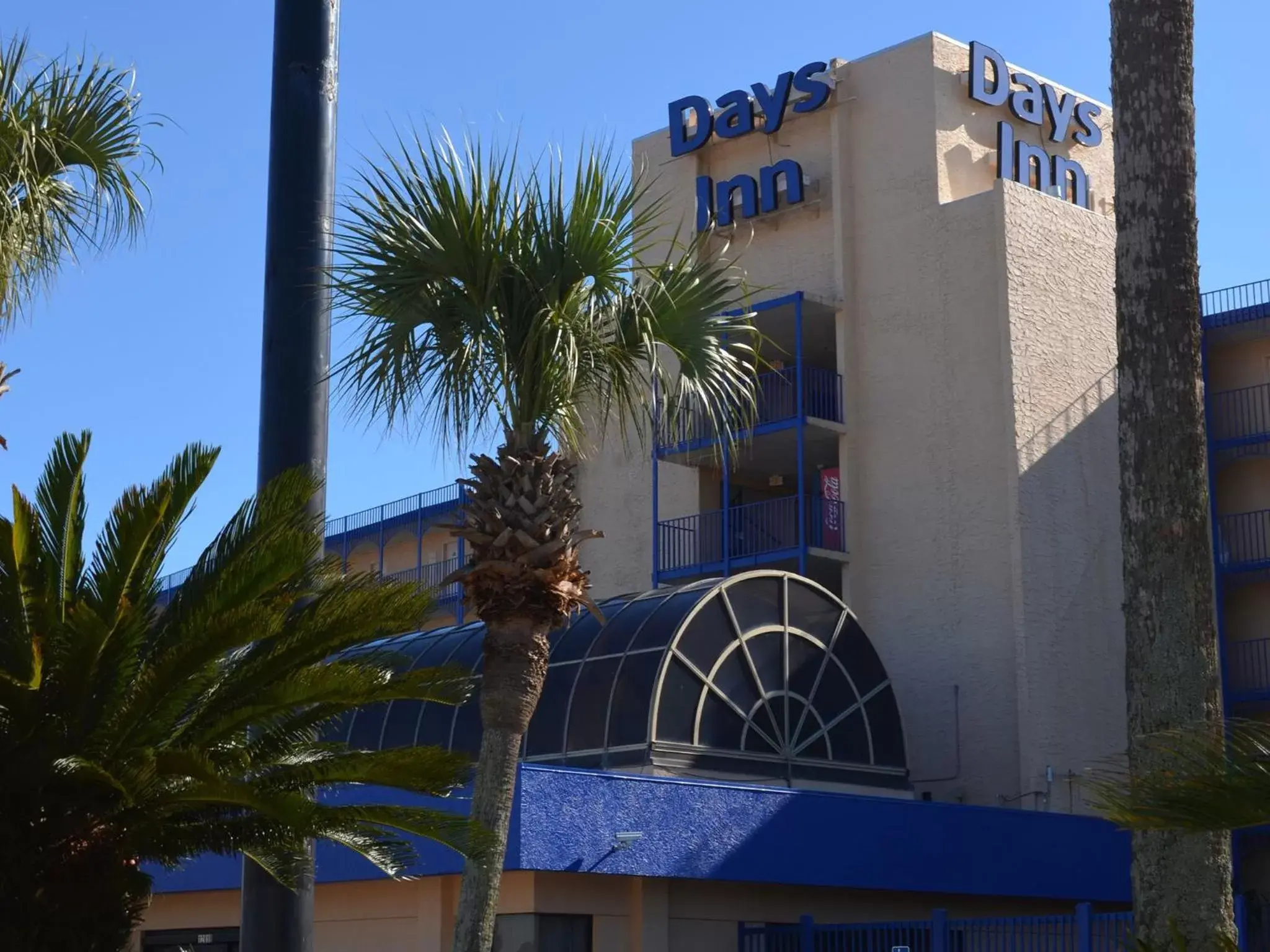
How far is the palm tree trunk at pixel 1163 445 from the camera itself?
11.5 m

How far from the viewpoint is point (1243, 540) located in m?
36.4

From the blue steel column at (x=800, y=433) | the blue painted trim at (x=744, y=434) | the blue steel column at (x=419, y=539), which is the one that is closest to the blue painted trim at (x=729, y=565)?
the blue steel column at (x=800, y=433)

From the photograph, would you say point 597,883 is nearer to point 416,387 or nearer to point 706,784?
point 706,784

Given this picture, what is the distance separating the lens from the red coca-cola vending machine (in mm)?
34031

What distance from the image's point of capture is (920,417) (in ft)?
112

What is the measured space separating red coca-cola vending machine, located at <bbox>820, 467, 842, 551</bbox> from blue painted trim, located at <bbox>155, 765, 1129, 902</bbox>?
285 inches

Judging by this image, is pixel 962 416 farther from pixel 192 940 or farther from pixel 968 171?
pixel 192 940

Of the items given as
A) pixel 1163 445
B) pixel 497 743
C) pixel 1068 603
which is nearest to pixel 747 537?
pixel 1068 603

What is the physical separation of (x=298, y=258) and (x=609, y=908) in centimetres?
1447

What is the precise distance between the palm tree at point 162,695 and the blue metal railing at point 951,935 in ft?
38.1

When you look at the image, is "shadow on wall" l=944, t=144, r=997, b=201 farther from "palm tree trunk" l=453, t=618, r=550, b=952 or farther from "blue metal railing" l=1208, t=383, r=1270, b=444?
"palm tree trunk" l=453, t=618, r=550, b=952

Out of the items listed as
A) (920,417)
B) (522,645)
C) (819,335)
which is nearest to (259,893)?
(522,645)

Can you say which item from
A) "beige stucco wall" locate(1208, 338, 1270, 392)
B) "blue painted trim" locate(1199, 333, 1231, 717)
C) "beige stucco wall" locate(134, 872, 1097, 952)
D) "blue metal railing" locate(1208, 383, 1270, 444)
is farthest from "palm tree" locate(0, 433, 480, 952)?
"beige stucco wall" locate(1208, 338, 1270, 392)

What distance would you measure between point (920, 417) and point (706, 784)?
12416 mm
